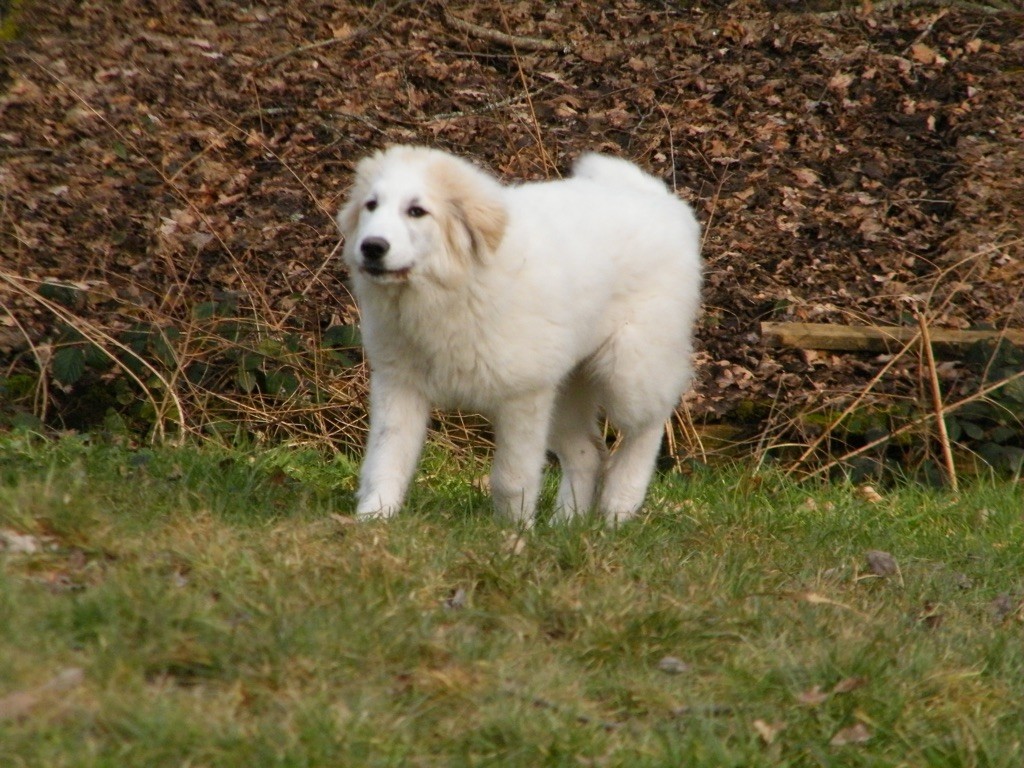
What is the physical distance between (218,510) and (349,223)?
1.18 m

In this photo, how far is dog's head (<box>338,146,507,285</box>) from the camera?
4410 mm

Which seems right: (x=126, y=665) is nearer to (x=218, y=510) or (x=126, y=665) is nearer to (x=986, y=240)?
(x=218, y=510)

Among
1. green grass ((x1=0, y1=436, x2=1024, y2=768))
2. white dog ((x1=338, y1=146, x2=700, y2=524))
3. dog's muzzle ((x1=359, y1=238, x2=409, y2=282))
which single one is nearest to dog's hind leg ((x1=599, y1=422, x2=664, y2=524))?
white dog ((x1=338, y1=146, x2=700, y2=524))

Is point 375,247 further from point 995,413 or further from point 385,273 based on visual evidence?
point 995,413

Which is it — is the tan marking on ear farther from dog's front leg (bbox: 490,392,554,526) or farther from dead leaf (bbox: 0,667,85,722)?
dead leaf (bbox: 0,667,85,722)

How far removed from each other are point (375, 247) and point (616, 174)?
5.50 feet

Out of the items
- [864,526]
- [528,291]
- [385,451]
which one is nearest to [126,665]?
[385,451]

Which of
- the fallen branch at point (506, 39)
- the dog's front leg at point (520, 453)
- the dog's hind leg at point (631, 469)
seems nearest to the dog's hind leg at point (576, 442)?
the dog's hind leg at point (631, 469)

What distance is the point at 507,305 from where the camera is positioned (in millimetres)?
4715

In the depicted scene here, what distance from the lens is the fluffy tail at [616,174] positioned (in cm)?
566

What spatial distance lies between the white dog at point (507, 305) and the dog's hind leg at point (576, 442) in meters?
0.17

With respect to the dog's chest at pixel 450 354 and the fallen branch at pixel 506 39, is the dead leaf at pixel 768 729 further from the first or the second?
the fallen branch at pixel 506 39

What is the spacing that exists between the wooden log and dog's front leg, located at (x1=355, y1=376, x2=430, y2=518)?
3223 millimetres

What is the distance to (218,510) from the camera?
13.8 ft
